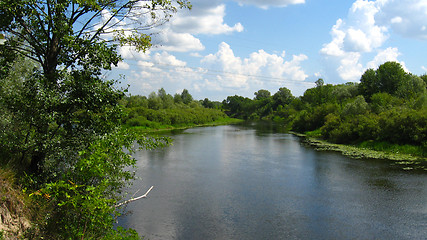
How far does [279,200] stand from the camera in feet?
50.8

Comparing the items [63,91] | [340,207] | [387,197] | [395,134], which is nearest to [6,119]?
[63,91]

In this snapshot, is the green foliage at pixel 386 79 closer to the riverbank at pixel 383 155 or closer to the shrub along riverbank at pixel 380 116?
the shrub along riverbank at pixel 380 116

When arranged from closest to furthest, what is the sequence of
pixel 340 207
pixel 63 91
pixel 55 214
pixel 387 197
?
pixel 55 214
pixel 63 91
pixel 340 207
pixel 387 197

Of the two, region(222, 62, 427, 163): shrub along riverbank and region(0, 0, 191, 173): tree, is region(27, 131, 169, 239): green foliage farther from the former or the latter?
region(222, 62, 427, 163): shrub along riverbank

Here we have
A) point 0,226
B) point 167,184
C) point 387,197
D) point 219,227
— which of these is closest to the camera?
point 0,226

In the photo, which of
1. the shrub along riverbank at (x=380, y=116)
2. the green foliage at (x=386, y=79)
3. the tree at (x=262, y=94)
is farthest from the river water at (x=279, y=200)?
the tree at (x=262, y=94)

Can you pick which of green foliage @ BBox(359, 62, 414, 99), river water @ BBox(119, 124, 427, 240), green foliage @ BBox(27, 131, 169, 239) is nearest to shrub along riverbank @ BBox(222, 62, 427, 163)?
green foliage @ BBox(359, 62, 414, 99)

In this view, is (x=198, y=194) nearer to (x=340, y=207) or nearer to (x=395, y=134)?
(x=340, y=207)

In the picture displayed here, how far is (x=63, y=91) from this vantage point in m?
9.01

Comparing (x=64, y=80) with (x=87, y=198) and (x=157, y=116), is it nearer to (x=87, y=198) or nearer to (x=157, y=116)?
(x=87, y=198)

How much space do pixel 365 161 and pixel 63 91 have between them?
23.3 meters

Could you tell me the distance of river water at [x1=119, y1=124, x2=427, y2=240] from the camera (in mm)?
11922

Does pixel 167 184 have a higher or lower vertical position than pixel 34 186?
lower

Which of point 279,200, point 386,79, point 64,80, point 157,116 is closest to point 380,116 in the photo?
point 386,79
